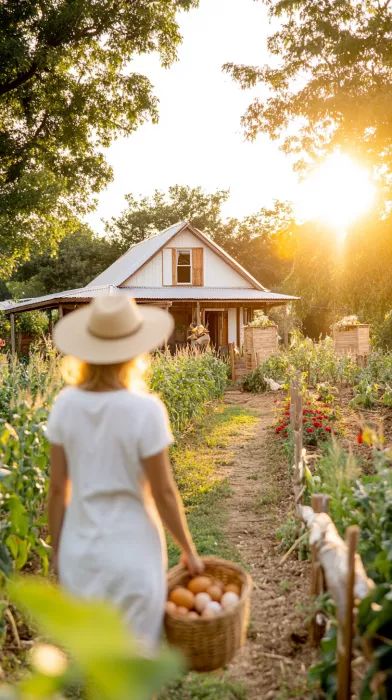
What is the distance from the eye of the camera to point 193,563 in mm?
2869

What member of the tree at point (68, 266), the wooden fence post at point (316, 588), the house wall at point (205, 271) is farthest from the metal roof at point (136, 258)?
the wooden fence post at point (316, 588)

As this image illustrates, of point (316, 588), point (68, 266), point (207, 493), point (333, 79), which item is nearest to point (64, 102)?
point (333, 79)

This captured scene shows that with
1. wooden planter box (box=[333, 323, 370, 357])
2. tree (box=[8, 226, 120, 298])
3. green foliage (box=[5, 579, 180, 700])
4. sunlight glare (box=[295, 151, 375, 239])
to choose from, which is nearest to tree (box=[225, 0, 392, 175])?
sunlight glare (box=[295, 151, 375, 239])

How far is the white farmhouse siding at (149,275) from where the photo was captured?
24.9 metres

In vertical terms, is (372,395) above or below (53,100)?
below

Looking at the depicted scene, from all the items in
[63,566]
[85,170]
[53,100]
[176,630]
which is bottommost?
[176,630]

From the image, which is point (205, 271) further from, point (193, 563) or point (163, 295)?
point (193, 563)

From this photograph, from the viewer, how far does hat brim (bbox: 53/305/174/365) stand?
7.91ft

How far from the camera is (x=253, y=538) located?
19.7ft

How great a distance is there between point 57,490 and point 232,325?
23.8 metres

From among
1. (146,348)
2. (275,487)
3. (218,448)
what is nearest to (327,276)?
(218,448)

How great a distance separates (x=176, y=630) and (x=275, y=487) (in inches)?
199

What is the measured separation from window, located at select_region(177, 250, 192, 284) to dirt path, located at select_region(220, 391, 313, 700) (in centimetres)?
1724

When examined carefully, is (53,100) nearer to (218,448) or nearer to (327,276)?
(327,276)
